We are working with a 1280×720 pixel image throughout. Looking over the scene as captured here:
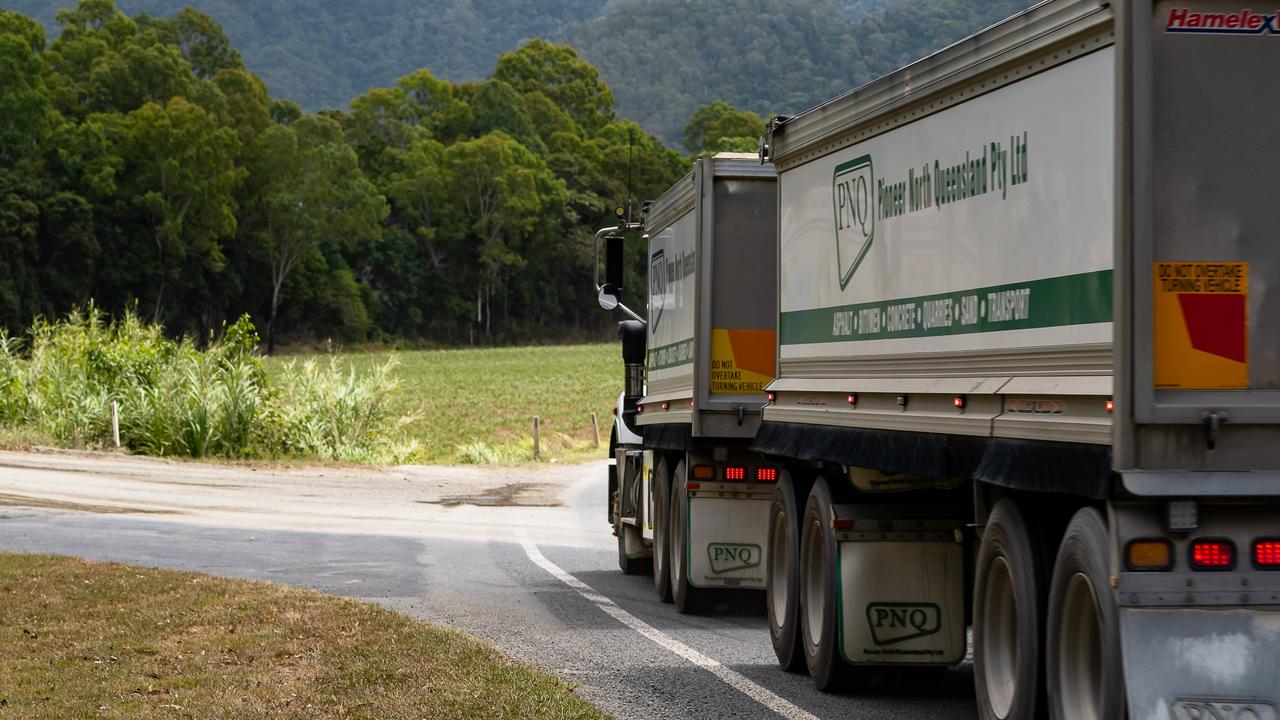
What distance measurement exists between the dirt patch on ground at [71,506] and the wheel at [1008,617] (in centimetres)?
1816

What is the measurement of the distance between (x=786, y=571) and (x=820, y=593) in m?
0.71

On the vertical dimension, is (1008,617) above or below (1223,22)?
below

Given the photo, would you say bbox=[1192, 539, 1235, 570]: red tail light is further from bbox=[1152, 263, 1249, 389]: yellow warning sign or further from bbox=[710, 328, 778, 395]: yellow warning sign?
bbox=[710, 328, 778, 395]: yellow warning sign

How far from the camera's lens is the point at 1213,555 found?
5.48 metres

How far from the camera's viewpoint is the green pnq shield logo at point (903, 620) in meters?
8.70

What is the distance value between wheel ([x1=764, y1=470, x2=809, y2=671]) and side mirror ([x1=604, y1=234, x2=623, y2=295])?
574 cm

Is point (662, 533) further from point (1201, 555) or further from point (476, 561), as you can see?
point (1201, 555)

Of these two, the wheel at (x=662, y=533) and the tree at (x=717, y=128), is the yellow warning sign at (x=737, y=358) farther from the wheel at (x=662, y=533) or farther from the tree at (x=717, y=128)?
the tree at (x=717, y=128)

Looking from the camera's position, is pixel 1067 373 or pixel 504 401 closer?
pixel 1067 373

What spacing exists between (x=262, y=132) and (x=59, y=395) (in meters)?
68.4

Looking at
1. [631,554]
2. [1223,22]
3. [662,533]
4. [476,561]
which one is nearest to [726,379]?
[662,533]

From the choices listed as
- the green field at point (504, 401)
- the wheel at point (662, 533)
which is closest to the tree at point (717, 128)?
the green field at point (504, 401)

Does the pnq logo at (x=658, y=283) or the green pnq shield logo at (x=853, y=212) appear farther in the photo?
the pnq logo at (x=658, y=283)

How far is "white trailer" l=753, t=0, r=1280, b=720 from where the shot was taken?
5453mm
